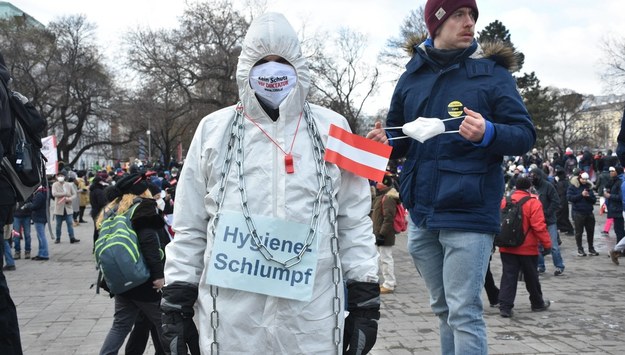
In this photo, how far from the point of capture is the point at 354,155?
8.92ft

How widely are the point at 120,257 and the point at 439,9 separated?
3.23 meters

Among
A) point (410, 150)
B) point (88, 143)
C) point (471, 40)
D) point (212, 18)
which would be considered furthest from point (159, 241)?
point (88, 143)

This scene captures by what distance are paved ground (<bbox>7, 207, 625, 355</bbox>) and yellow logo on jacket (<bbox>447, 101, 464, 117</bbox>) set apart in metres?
3.60

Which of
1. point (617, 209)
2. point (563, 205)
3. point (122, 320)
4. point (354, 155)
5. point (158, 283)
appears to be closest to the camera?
point (354, 155)

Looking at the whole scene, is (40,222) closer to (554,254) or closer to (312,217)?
(554,254)

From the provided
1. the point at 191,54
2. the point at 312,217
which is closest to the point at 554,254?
the point at 312,217

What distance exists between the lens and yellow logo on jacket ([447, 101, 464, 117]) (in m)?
3.01

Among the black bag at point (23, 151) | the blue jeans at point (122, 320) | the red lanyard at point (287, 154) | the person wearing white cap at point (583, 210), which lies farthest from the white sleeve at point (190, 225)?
the person wearing white cap at point (583, 210)

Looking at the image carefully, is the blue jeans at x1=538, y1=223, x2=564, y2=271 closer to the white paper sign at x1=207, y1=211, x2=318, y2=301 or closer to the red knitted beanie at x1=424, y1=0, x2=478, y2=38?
the red knitted beanie at x1=424, y1=0, x2=478, y2=38

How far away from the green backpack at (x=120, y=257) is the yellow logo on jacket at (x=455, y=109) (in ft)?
10.1

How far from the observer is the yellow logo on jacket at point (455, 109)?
3.01 m

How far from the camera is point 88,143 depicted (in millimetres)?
58031

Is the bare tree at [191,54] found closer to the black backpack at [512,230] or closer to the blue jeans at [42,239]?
the blue jeans at [42,239]

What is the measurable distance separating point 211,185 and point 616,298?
318 inches
